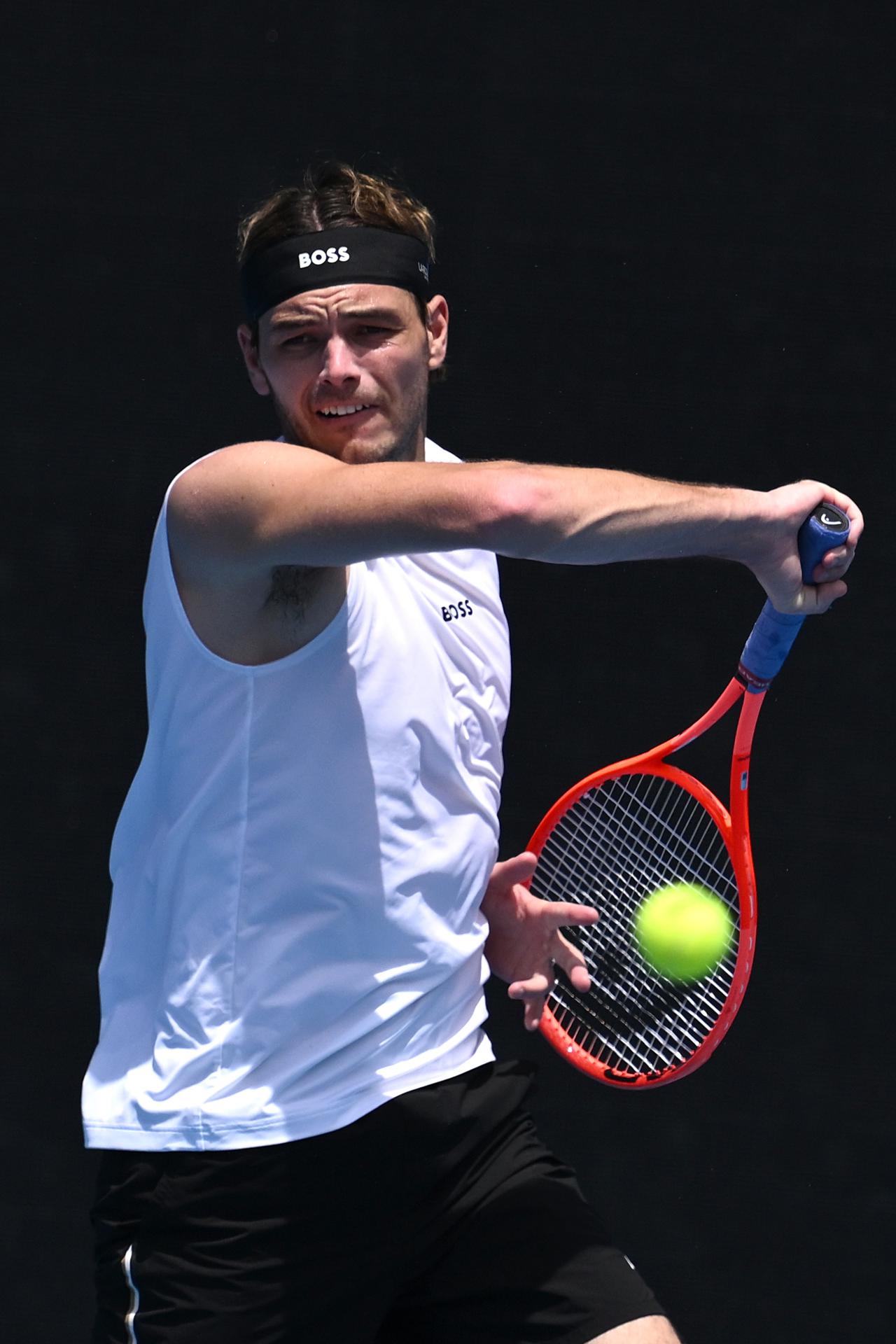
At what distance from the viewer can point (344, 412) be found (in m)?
1.95

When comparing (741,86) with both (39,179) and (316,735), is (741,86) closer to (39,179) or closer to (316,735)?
(39,179)

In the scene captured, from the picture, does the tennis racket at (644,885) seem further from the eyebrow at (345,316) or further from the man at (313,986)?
the eyebrow at (345,316)

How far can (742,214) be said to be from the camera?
261 centimetres

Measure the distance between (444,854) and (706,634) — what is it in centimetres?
94

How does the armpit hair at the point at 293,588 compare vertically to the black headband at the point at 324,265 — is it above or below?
below

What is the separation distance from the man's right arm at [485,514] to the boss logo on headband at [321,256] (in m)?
0.39

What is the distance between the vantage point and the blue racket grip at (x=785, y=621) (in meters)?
1.65

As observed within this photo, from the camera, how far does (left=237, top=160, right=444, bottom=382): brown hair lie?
2.05 m

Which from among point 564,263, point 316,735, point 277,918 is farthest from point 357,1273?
point 564,263

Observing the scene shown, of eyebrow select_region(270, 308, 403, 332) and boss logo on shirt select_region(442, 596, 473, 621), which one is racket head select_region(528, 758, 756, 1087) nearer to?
boss logo on shirt select_region(442, 596, 473, 621)

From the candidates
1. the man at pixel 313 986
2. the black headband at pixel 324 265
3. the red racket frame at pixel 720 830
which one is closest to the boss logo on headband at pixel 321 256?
the black headband at pixel 324 265

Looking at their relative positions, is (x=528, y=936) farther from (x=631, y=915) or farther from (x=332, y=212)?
(x=332, y=212)

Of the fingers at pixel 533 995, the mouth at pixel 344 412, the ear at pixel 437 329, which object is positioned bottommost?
the fingers at pixel 533 995

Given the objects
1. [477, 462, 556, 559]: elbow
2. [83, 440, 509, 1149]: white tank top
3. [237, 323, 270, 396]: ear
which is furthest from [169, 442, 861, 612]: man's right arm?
[237, 323, 270, 396]: ear
